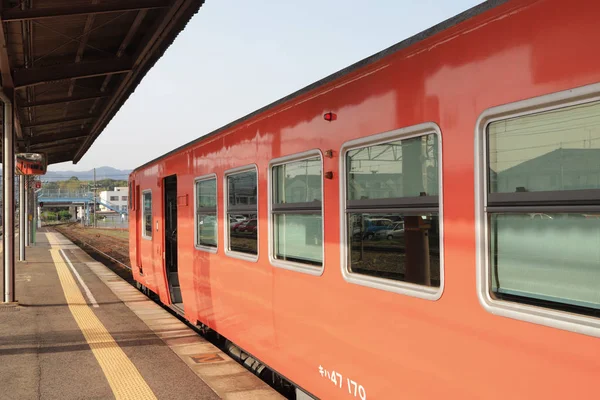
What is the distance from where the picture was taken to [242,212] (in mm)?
5531

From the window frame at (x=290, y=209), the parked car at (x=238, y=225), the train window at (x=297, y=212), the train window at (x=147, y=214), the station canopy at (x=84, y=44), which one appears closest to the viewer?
the window frame at (x=290, y=209)

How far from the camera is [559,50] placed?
2250mm

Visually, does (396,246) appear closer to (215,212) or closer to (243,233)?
(243,233)

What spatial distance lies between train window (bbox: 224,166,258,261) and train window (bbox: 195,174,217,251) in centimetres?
48

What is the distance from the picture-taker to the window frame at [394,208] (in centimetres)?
289

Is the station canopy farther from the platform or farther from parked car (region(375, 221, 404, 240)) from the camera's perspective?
parked car (region(375, 221, 404, 240))

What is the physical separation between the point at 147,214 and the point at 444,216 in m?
8.51

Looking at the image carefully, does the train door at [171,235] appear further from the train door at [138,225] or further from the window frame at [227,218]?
the window frame at [227,218]

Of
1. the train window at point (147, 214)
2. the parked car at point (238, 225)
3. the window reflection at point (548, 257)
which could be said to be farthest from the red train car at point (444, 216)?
the train window at point (147, 214)

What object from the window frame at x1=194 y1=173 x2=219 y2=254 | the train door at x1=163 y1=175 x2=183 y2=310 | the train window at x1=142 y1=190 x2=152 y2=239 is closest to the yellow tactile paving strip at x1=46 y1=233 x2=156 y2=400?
the train door at x1=163 y1=175 x2=183 y2=310

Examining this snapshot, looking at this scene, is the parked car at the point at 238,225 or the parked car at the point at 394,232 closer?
the parked car at the point at 394,232

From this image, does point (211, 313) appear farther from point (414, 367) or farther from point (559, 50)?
point (559, 50)

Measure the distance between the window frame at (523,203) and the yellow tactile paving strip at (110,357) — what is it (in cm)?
360

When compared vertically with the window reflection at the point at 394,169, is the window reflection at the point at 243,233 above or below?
below
